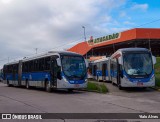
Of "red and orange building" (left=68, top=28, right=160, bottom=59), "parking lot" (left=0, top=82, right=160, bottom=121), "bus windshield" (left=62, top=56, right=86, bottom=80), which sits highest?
"red and orange building" (left=68, top=28, right=160, bottom=59)

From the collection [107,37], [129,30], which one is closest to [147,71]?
[129,30]

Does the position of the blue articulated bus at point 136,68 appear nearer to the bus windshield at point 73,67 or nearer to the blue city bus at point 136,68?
the blue city bus at point 136,68

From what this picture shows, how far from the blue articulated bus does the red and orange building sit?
36.5 m

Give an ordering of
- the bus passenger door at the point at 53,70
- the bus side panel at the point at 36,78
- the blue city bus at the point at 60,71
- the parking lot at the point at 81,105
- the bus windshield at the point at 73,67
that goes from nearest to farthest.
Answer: the parking lot at the point at 81,105
the blue city bus at the point at 60,71
the bus windshield at the point at 73,67
the bus passenger door at the point at 53,70
the bus side panel at the point at 36,78

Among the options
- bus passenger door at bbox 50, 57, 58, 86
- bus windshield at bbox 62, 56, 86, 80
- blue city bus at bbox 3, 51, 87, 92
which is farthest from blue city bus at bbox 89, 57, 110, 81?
bus passenger door at bbox 50, 57, 58, 86

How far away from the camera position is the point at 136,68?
968 inches

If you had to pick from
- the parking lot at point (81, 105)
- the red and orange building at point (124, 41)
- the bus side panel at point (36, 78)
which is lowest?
the parking lot at point (81, 105)

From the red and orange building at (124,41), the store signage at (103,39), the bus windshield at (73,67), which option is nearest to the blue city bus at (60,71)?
the bus windshield at (73,67)

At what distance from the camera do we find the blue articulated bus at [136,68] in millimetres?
24141

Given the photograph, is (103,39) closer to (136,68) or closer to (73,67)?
(136,68)

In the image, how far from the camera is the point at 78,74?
24.4 meters

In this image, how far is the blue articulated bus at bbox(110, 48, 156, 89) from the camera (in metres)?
24.1

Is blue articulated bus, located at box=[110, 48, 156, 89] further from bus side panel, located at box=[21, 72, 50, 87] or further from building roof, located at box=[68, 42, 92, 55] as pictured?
building roof, located at box=[68, 42, 92, 55]

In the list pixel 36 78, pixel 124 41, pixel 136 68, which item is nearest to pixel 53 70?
pixel 36 78
